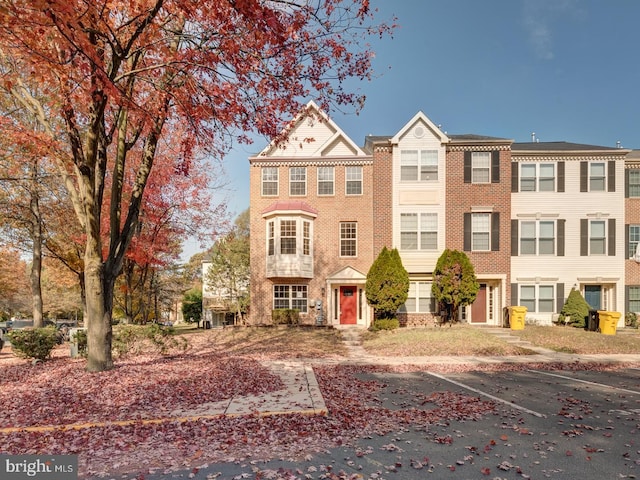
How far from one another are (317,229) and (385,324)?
5.85 meters

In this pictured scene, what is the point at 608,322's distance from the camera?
1717 cm

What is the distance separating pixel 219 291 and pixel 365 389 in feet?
72.5

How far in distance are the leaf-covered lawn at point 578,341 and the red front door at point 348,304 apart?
7451 mm

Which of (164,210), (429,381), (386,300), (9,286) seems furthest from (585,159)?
(9,286)

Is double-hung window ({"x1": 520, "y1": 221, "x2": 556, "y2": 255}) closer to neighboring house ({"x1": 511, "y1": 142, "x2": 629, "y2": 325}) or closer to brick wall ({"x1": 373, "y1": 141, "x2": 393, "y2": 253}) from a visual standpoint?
neighboring house ({"x1": 511, "y1": 142, "x2": 629, "y2": 325})

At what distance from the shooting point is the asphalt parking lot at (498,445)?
4.24 meters

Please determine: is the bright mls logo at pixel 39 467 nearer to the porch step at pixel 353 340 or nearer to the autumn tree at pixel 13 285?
the porch step at pixel 353 340

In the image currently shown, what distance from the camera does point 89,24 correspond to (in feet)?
20.4

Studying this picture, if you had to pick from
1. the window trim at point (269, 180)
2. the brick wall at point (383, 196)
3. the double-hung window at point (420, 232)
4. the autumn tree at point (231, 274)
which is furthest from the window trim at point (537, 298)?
the autumn tree at point (231, 274)

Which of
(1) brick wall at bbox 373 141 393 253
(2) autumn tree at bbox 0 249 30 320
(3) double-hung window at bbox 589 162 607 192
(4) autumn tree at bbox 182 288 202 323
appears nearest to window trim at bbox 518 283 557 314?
(3) double-hung window at bbox 589 162 607 192

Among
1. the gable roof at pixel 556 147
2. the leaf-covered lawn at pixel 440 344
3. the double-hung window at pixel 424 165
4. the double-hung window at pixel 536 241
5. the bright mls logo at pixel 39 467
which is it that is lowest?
the leaf-covered lawn at pixel 440 344

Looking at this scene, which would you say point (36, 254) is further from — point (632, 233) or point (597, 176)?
point (632, 233)

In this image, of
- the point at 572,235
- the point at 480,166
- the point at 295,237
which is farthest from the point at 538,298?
the point at 295,237

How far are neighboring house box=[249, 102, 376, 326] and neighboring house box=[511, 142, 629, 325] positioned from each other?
752cm
